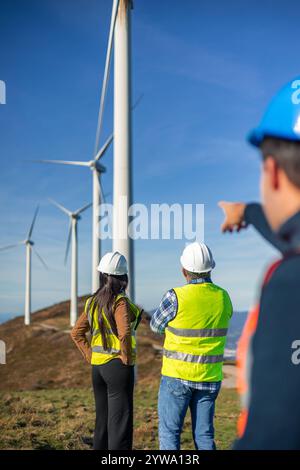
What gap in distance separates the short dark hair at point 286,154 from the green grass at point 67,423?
24.9ft

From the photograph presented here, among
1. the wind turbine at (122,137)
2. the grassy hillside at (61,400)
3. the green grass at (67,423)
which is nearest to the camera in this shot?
the green grass at (67,423)

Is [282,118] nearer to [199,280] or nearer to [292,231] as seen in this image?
[292,231]

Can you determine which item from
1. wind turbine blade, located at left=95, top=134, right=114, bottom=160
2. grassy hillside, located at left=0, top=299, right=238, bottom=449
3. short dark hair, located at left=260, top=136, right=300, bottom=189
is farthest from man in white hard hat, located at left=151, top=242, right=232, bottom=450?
wind turbine blade, located at left=95, top=134, right=114, bottom=160

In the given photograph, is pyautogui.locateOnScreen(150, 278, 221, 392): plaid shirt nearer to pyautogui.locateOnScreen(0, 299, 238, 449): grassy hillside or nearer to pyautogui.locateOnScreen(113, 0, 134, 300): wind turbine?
pyautogui.locateOnScreen(0, 299, 238, 449): grassy hillside

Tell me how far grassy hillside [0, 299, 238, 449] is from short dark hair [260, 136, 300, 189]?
7718 millimetres

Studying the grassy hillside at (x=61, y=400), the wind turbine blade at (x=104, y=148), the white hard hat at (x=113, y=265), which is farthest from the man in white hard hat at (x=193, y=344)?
the wind turbine blade at (x=104, y=148)

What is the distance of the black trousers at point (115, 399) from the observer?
5488 millimetres

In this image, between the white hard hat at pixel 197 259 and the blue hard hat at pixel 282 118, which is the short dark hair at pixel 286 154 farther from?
the white hard hat at pixel 197 259

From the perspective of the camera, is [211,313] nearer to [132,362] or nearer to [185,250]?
[185,250]

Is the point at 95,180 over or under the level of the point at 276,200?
over

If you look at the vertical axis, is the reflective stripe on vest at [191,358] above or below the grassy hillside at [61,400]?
above

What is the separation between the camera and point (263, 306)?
3.38ft

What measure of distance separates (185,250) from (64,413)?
24.3 feet
